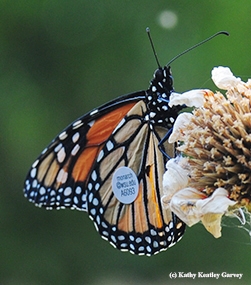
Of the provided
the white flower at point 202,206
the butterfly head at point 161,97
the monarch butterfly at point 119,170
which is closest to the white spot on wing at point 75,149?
the monarch butterfly at point 119,170

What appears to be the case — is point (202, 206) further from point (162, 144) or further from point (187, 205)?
point (162, 144)

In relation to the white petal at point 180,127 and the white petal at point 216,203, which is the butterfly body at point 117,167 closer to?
the white petal at point 180,127

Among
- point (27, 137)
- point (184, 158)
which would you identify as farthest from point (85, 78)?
point (184, 158)

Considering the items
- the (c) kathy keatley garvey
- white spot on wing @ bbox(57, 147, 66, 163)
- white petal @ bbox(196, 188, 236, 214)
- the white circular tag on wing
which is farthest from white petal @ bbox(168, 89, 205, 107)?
white spot on wing @ bbox(57, 147, 66, 163)

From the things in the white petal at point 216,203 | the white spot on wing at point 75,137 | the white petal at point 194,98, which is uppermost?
the white spot on wing at point 75,137

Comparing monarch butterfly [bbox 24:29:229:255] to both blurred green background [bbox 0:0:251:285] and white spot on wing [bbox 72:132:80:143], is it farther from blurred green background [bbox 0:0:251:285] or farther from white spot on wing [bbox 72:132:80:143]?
blurred green background [bbox 0:0:251:285]

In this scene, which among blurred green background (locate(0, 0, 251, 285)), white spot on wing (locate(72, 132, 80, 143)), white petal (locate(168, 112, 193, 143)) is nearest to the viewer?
white petal (locate(168, 112, 193, 143))
